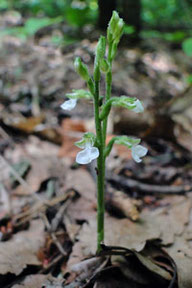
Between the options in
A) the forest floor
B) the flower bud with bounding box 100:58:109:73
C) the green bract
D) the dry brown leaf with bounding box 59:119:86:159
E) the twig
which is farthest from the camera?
the dry brown leaf with bounding box 59:119:86:159

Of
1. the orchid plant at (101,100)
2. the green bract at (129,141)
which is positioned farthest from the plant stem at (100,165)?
the green bract at (129,141)

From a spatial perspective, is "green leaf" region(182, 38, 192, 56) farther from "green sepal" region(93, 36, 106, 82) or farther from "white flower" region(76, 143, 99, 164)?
"white flower" region(76, 143, 99, 164)

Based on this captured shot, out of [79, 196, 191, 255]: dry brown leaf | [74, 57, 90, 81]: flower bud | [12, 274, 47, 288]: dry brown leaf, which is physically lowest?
[79, 196, 191, 255]: dry brown leaf

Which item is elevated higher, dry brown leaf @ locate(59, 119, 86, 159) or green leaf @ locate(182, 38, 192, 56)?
green leaf @ locate(182, 38, 192, 56)

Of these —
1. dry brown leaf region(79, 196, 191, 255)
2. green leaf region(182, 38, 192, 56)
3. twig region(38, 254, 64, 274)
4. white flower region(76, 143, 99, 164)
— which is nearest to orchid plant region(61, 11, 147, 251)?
white flower region(76, 143, 99, 164)

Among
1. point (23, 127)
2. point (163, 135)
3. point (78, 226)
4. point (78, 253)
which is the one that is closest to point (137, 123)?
point (163, 135)

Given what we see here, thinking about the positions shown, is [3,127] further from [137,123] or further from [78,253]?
[78,253]

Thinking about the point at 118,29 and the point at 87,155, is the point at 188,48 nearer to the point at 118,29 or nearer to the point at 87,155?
the point at 118,29

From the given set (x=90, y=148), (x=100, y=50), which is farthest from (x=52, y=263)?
(x=100, y=50)
